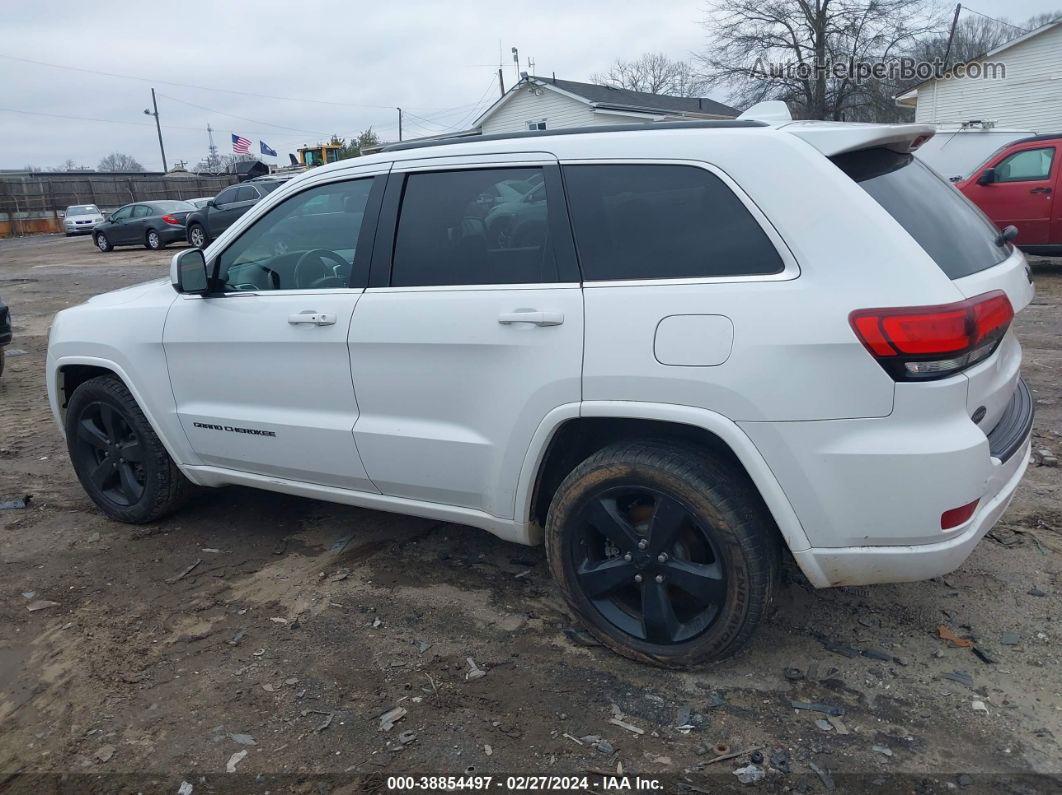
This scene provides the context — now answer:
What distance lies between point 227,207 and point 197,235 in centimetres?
207

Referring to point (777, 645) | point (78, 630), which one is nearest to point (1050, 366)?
point (777, 645)

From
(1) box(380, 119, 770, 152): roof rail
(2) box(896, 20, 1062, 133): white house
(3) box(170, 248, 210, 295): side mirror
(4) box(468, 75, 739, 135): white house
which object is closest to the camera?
(1) box(380, 119, 770, 152): roof rail

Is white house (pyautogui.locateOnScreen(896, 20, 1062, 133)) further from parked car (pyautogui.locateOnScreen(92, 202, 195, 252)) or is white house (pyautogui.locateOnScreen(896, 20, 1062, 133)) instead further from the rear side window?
the rear side window

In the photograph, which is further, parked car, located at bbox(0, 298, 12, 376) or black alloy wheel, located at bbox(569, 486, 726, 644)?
parked car, located at bbox(0, 298, 12, 376)

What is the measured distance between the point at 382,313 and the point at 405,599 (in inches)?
50.1

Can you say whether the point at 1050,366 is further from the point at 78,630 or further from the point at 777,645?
the point at 78,630

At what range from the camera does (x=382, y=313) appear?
3.42 metres

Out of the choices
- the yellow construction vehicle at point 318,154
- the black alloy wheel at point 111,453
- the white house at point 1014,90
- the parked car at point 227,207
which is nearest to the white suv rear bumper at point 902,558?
the black alloy wheel at point 111,453

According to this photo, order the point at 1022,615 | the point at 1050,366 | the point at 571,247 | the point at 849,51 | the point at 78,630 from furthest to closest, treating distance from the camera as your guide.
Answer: the point at 849,51, the point at 1050,366, the point at 78,630, the point at 1022,615, the point at 571,247

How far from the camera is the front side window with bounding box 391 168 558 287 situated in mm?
3188

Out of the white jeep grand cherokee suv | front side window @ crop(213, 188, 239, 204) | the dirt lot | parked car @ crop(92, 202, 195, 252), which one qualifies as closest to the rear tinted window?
the white jeep grand cherokee suv

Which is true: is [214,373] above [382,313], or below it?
below

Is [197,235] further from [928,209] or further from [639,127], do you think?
[928,209]

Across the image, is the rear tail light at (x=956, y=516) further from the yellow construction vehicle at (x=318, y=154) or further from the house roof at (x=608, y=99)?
the yellow construction vehicle at (x=318, y=154)
